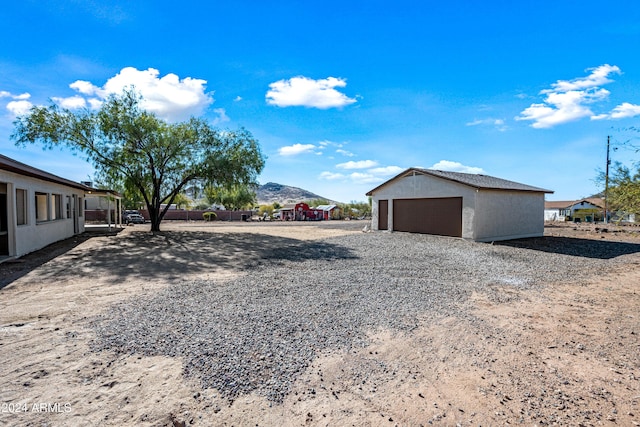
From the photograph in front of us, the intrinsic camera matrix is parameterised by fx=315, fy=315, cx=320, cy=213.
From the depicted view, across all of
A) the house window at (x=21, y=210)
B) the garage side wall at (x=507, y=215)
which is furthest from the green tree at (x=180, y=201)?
the garage side wall at (x=507, y=215)

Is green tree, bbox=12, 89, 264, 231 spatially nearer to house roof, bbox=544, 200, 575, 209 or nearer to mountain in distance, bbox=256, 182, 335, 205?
house roof, bbox=544, 200, 575, 209

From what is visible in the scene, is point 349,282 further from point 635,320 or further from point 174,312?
point 635,320

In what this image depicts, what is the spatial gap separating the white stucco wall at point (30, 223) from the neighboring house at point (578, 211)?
146ft

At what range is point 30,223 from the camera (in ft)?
36.2

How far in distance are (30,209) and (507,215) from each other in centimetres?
2010

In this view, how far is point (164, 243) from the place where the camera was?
1386cm

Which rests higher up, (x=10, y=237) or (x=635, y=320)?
(x=10, y=237)

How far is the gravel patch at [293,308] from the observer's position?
3.43m

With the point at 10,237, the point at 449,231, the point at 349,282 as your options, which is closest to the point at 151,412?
the point at 349,282

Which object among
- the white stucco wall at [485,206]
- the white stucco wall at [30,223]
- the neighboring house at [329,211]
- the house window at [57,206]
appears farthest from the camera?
the neighboring house at [329,211]

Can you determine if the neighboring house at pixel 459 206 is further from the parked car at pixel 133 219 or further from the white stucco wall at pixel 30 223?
the parked car at pixel 133 219

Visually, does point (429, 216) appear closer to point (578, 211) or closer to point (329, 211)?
point (329, 211)

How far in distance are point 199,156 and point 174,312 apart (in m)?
14.2

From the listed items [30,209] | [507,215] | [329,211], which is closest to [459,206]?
[507,215]
